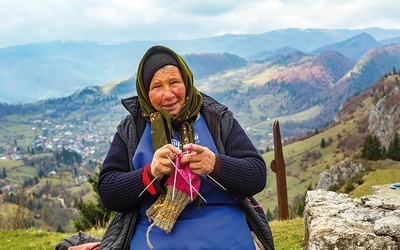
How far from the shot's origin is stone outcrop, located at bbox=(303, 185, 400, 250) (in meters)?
2.76

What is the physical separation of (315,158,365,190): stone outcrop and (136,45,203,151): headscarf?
58.9 metres

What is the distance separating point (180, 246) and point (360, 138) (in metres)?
113

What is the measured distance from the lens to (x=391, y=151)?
200ft

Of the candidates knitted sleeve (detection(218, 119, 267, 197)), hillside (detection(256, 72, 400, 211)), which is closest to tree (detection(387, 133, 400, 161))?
hillside (detection(256, 72, 400, 211))

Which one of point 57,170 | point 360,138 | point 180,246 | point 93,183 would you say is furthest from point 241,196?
point 57,170

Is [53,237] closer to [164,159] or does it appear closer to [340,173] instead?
[164,159]

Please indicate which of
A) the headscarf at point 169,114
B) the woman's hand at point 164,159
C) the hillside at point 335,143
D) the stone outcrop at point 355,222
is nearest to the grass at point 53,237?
the stone outcrop at point 355,222

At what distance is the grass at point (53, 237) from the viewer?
21.1 ft

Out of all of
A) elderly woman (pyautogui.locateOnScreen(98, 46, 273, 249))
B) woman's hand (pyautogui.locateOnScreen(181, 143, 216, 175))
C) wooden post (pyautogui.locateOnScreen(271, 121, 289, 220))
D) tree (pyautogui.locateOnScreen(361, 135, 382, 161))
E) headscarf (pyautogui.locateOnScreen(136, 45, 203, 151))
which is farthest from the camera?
tree (pyautogui.locateOnScreen(361, 135, 382, 161))

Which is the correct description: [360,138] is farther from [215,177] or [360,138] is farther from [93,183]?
[215,177]

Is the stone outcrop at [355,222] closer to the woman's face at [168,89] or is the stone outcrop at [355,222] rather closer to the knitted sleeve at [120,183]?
the knitted sleeve at [120,183]

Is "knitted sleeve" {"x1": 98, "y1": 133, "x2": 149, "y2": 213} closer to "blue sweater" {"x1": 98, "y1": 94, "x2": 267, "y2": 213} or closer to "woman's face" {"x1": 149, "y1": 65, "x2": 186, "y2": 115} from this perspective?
"blue sweater" {"x1": 98, "y1": 94, "x2": 267, "y2": 213}

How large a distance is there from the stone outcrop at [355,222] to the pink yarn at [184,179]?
90 centimetres

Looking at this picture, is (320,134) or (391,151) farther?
(320,134)
